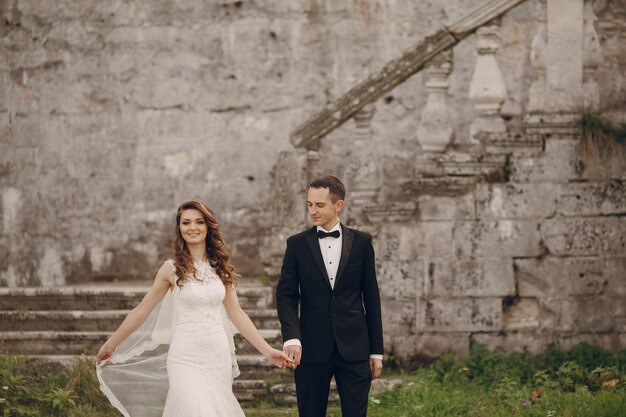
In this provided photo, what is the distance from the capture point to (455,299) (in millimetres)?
9836

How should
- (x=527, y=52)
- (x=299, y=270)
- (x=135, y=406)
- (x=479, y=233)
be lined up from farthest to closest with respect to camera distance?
(x=527, y=52) → (x=479, y=233) → (x=135, y=406) → (x=299, y=270)

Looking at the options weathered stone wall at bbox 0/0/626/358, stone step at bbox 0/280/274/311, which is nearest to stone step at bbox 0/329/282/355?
stone step at bbox 0/280/274/311

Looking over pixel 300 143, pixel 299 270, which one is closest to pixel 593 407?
pixel 299 270

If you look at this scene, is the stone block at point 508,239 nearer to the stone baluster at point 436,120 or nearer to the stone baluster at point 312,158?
the stone baluster at point 436,120

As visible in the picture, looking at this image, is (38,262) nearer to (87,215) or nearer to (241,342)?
(87,215)

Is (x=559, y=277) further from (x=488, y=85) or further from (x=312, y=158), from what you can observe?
(x=312, y=158)

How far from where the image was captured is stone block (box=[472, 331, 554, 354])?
9.82 metres

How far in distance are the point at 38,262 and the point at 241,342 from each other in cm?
360

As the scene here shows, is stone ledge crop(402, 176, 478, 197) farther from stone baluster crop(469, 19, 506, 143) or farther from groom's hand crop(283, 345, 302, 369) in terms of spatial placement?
groom's hand crop(283, 345, 302, 369)

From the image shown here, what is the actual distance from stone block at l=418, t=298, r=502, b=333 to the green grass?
181mm

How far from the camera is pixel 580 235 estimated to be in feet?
32.1

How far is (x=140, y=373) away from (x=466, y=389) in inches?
104

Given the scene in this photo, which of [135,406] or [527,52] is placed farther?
[527,52]

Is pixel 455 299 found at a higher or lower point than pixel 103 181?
lower
